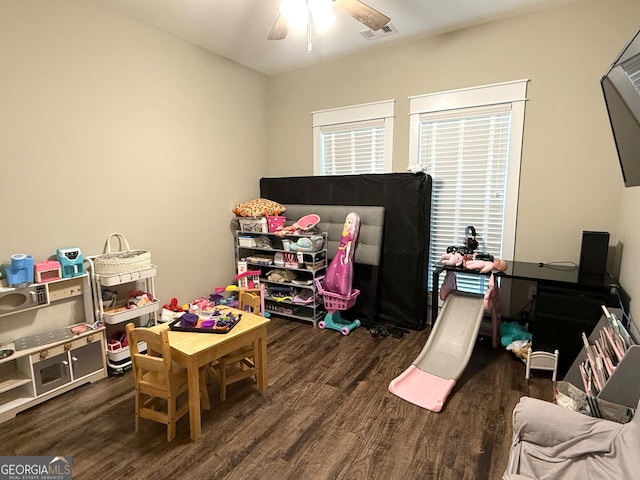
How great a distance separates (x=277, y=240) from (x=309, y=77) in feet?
6.90

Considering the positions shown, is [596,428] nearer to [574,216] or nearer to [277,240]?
[574,216]

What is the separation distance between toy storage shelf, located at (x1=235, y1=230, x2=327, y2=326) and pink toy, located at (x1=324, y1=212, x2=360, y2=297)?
20cm

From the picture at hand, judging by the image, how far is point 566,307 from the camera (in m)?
2.59

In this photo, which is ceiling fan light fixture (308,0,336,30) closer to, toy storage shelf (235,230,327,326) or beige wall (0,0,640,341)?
beige wall (0,0,640,341)

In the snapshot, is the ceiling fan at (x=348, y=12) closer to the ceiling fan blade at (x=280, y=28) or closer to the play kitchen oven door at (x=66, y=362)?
the ceiling fan blade at (x=280, y=28)

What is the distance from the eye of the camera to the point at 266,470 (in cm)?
185

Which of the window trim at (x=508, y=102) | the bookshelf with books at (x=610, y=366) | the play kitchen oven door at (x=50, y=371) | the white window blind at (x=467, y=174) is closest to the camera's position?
the bookshelf with books at (x=610, y=366)

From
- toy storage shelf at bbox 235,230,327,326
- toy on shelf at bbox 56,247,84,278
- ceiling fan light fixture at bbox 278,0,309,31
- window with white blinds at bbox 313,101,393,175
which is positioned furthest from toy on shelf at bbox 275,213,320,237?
ceiling fan light fixture at bbox 278,0,309,31

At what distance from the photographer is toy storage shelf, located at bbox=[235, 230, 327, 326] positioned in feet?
12.4

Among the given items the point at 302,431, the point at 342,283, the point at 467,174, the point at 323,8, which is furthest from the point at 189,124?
the point at 302,431

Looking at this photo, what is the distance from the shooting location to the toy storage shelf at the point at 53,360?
91.4 inches

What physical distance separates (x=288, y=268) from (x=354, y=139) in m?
1.73

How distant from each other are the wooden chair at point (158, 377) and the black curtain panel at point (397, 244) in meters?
2.23

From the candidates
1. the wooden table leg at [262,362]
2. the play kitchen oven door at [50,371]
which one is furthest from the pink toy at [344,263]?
the play kitchen oven door at [50,371]
